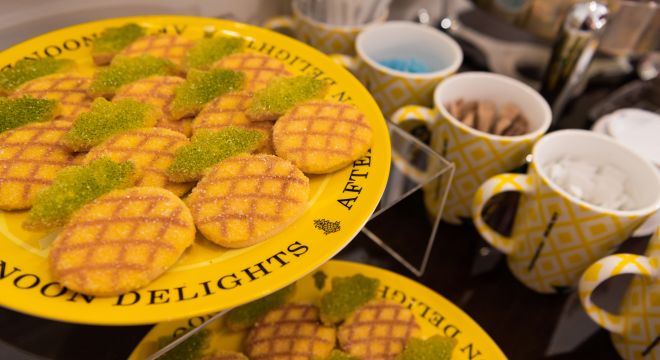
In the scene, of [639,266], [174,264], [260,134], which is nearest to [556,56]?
[639,266]

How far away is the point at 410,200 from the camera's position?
2.81 ft

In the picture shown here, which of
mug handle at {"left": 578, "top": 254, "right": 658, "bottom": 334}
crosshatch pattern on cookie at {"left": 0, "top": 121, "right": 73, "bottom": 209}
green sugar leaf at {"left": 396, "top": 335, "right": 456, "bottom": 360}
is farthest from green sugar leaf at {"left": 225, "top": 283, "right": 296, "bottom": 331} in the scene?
mug handle at {"left": 578, "top": 254, "right": 658, "bottom": 334}

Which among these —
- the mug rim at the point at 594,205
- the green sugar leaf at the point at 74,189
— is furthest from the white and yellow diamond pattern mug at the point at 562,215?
the green sugar leaf at the point at 74,189

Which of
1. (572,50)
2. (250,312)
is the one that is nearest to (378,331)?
(250,312)

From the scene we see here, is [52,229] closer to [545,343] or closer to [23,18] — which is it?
[23,18]

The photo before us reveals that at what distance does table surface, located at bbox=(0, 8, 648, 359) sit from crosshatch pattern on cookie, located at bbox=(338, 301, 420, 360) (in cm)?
12

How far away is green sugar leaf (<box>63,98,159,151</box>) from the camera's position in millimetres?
485

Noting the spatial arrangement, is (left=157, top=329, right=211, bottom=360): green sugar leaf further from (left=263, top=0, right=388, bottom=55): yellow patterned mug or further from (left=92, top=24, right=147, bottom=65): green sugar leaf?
(left=263, top=0, right=388, bottom=55): yellow patterned mug

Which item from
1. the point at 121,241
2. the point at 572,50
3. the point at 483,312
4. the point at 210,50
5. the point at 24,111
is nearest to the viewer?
the point at 121,241

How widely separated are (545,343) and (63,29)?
763 millimetres

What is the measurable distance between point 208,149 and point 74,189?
123 mm

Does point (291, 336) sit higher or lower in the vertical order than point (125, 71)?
lower

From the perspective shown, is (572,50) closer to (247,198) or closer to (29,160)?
(247,198)

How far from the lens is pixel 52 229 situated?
43cm
